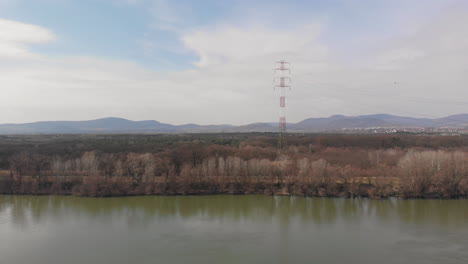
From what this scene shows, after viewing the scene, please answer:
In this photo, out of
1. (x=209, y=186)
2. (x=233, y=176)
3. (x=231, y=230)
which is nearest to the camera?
(x=231, y=230)

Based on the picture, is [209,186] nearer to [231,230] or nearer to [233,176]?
[233,176]

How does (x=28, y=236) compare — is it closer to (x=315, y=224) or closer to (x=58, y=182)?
(x=58, y=182)

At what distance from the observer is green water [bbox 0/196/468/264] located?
27.1ft

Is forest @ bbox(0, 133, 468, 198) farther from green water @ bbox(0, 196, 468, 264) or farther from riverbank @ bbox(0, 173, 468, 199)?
green water @ bbox(0, 196, 468, 264)

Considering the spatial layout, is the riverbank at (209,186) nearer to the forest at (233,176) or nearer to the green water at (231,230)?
the forest at (233,176)

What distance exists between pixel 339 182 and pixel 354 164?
2522 millimetres

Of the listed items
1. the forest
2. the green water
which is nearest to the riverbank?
the forest

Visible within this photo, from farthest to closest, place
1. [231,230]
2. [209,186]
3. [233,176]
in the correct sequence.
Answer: [233,176] < [209,186] < [231,230]

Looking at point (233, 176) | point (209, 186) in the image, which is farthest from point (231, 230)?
point (233, 176)

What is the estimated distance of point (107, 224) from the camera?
437 inches

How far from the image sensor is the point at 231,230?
1016cm

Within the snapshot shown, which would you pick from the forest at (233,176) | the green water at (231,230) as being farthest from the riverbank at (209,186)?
the green water at (231,230)

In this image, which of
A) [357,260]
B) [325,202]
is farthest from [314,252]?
[325,202]

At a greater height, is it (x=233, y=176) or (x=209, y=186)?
(x=233, y=176)
